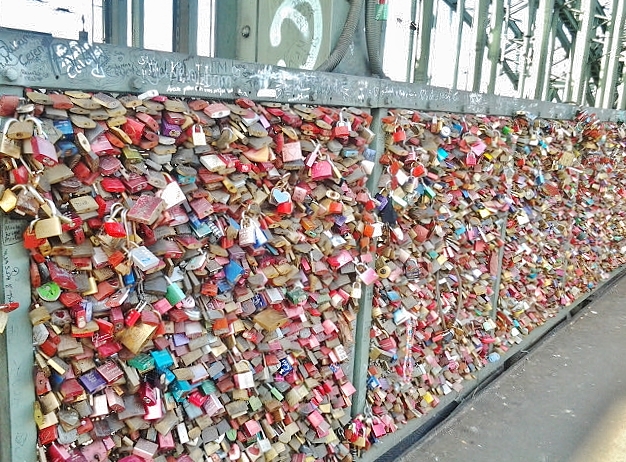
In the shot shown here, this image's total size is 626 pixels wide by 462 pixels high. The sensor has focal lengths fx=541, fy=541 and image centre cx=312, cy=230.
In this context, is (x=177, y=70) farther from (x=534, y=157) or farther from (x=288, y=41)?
(x=534, y=157)

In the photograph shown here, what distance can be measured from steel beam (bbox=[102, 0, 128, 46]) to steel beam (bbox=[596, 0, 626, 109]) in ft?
30.2

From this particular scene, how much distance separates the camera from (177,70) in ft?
5.41

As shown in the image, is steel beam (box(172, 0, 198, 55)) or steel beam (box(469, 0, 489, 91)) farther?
steel beam (box(469, 0, 489, 91))

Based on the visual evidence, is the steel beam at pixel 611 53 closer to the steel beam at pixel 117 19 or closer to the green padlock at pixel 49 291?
the steel beam at pixel 117 19

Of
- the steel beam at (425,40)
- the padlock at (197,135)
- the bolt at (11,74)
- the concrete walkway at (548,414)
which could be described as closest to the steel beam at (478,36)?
the steel beam at (425,40)

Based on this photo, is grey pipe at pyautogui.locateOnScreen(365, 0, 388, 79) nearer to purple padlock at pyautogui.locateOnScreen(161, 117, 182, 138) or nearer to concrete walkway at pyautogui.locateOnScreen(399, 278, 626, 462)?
purple padlock at pyautogui.locateOnScreen(161, 117, 182, 138)

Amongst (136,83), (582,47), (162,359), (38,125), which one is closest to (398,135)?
(136,83)

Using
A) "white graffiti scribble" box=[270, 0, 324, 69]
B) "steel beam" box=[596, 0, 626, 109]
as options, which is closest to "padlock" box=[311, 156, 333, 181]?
"white graffiti scribble" box=[270, 0, 324, 69]

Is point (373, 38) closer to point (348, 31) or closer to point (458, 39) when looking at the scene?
point (348, 31)

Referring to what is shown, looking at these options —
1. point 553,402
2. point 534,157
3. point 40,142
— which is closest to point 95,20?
point 534,157

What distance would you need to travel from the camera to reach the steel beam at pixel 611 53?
10.5 meters

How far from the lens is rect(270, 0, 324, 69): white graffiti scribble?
8.72ft

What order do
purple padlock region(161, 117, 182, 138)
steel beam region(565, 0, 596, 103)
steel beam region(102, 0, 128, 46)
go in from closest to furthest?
1. purple padlock region(161, 117, 182, 138)
2. steel beam region(102, 0, 128, 46)
3. steel beam region(565, 0, 596, 103)

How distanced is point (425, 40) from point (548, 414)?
7.75m
